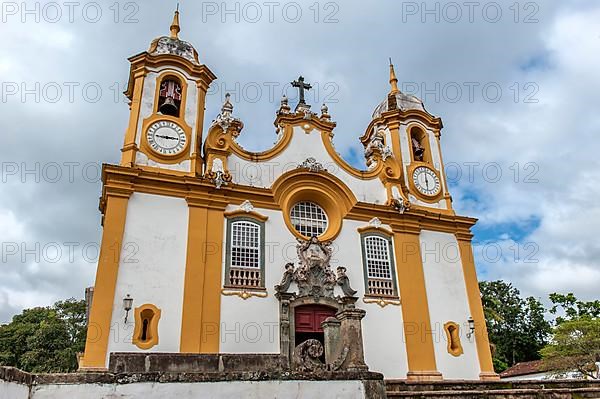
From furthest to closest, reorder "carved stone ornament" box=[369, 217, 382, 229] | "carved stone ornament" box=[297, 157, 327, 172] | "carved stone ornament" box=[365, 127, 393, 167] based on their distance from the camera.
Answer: "carved stone ornament" box=[365, 127, 393, 167]
"carved stone ornament" box=[369, 217, 382, 229]
"carved stone ornament" box=[297, 157, 327, 172]

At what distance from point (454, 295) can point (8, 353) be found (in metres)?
25.5

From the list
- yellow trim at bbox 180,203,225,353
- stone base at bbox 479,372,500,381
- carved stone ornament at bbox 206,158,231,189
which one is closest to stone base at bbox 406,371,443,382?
stone base at bbox 479,372,500,381

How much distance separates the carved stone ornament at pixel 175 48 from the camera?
1520 cm

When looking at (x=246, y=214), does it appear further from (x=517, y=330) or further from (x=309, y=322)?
(x=517, y=330)

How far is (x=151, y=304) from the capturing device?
11.5 m

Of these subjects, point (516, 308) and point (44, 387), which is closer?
point (44, 387)

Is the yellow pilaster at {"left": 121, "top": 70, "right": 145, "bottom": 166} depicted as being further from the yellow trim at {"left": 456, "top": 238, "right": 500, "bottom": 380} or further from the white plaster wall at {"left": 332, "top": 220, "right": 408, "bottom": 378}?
the yellow trim at {"left": 456, "top": 238, "right": 500, "bottom": 380}

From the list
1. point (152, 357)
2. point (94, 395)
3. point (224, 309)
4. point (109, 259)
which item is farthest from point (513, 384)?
point (109, 259)

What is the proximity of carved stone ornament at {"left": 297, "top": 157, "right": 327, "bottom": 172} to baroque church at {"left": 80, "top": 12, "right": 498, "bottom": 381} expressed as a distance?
5 centimetres

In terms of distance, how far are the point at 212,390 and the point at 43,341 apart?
26062 mm

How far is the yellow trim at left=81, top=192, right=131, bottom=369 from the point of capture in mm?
10572

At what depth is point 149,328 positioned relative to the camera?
445 inches

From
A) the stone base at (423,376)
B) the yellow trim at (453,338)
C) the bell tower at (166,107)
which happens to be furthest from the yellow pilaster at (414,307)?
the bell tower at (166,107)

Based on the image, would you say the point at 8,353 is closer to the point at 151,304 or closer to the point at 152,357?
the point at 151,304
